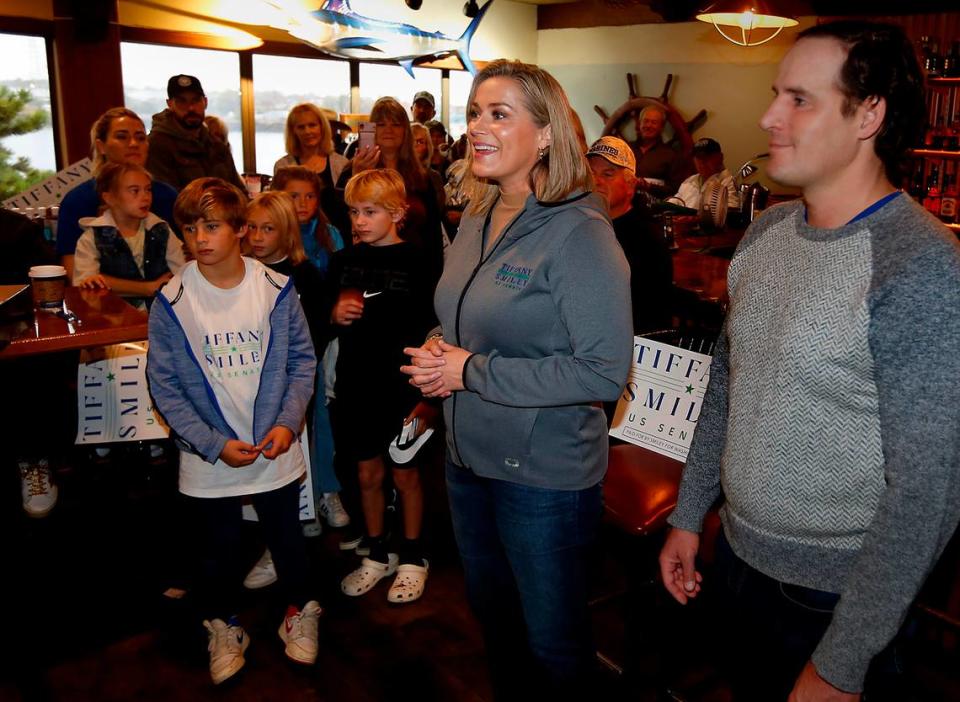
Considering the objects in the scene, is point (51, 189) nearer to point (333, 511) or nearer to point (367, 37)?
point (333, 511)

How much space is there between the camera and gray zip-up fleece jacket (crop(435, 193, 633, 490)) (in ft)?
4.75

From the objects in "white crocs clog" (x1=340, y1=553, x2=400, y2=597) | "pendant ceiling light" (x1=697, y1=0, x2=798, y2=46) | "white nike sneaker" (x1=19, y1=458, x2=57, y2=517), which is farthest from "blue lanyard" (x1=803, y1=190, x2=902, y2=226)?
"pendant ceiling light" (x1=697, y1=0, x2=798, y2=46)

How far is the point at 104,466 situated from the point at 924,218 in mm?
3438

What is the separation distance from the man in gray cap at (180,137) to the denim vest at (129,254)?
148cm

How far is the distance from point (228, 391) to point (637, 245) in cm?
153

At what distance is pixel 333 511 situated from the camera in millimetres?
3170

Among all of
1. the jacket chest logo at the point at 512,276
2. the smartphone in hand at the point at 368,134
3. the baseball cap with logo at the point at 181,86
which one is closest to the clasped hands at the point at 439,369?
the jacket chest logo at the point at 512,276

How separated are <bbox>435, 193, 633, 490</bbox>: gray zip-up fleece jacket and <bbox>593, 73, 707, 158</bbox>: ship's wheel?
8.63 metres

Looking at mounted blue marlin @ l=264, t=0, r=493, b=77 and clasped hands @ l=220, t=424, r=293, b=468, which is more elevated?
mounted blue marlin @ l=264, t=0, r=493, b=77

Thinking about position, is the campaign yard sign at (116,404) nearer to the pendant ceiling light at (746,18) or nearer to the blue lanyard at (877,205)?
the blue lanyard at (877,205)

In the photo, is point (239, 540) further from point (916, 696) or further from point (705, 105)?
point (705, 105)

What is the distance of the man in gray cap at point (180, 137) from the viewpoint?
4.54 meters

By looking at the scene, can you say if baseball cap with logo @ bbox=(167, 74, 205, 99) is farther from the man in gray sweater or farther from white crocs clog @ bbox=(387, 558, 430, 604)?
the man in gray sweater

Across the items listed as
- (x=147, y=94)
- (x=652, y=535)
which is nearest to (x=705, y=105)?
(x=147, y=94)
